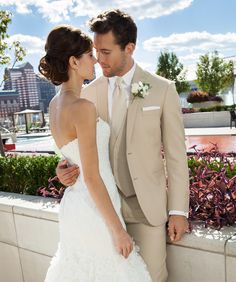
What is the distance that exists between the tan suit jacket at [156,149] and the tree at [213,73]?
35.9m

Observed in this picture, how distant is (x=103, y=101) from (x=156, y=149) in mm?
518

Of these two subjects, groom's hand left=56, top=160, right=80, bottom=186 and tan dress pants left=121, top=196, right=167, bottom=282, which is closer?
groom's hand left=56, top=160, right=80, bottom=186

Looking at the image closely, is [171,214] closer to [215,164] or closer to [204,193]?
[204,193]

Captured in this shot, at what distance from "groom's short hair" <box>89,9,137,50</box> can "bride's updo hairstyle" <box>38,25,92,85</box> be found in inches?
6.7

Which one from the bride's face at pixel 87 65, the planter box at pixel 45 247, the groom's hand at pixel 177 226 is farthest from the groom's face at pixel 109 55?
the planter box at pixel 45 247

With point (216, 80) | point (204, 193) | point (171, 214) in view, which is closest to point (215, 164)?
point (204, 193)

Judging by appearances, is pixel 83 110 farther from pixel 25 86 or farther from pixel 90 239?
pixel 25 86

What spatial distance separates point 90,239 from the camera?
2.44 meters

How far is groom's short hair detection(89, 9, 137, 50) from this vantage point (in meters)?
2.52

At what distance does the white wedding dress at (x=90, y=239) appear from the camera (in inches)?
94.8

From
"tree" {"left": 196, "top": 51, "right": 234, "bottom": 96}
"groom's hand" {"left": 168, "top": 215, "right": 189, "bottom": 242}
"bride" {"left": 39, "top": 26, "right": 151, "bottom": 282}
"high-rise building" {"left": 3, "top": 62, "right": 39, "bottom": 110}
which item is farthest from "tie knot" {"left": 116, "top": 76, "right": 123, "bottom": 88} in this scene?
"high-rise building" {"left": 3, "top": 62, "right": 39, "bottom": 110}

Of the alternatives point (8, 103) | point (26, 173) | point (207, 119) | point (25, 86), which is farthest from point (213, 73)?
point (25, 86)

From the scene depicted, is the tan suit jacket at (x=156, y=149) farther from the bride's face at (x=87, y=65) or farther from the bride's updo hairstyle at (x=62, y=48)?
the bride's updo hairstyle at (x=62, y=48)

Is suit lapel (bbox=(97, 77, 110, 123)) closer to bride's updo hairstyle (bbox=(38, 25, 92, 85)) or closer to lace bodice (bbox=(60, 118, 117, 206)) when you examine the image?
lace bodice (bbox=(60, 118, 117, 206))
